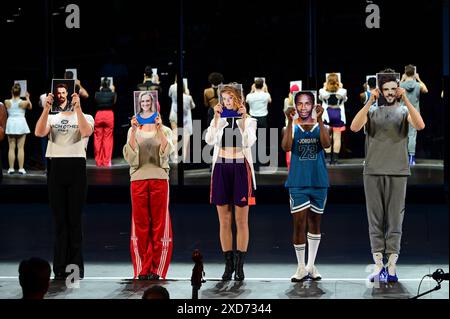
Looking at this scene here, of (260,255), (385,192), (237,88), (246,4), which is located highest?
(246,4)

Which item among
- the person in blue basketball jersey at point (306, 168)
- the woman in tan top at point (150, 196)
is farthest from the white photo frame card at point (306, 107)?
the woman in tan top at point (150, 196)

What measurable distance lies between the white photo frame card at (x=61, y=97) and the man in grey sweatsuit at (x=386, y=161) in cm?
238

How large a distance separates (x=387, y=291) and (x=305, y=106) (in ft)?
5.39

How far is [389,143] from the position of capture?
946 centimetres

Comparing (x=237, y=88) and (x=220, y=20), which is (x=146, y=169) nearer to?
(x=237, y=88)

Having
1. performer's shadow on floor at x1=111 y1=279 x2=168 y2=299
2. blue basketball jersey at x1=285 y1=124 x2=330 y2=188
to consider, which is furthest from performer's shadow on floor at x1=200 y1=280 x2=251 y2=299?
blue basketball jersey at x1=285 y1=124 x2=330 y2=188

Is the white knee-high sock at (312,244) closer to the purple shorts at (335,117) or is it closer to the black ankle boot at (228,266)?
the black ankle boot at (228,266)

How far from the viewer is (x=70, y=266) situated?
9820 mm

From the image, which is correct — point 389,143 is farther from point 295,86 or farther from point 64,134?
point 295,86

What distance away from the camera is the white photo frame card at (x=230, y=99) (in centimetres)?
978
